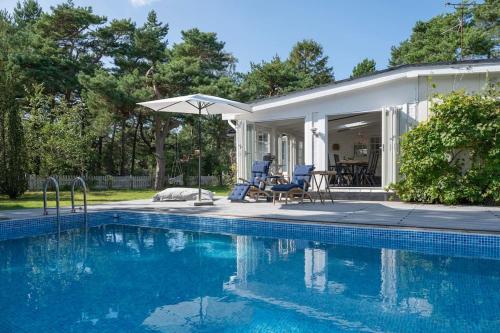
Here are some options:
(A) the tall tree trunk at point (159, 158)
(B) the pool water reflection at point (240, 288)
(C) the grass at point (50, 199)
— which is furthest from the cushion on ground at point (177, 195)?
(A) the tall tree trunk at point (159, 158)

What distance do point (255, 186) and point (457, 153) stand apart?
15.0ft

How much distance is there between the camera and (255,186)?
31.8ft

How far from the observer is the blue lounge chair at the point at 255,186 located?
9.55 meters

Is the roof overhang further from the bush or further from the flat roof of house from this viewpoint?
the bush

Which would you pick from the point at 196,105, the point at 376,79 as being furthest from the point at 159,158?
the point at 376,79

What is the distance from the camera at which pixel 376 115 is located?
1311cm

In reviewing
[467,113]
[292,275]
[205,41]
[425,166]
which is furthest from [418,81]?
[205,41]

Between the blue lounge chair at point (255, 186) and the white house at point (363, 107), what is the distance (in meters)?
1.53

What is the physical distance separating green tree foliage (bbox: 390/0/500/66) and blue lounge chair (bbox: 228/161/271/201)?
15.3m

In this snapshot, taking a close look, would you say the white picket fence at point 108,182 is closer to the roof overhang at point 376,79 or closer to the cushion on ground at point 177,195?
the cushion on ground at point 177,195

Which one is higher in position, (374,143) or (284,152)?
(374,143)

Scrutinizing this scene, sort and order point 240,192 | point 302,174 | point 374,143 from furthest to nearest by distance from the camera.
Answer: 1. point 374,143
2. point 240,192
3. point 302,174

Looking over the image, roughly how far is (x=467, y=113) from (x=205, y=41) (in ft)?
58.6

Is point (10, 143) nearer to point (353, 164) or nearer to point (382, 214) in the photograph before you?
point (353, 164)
